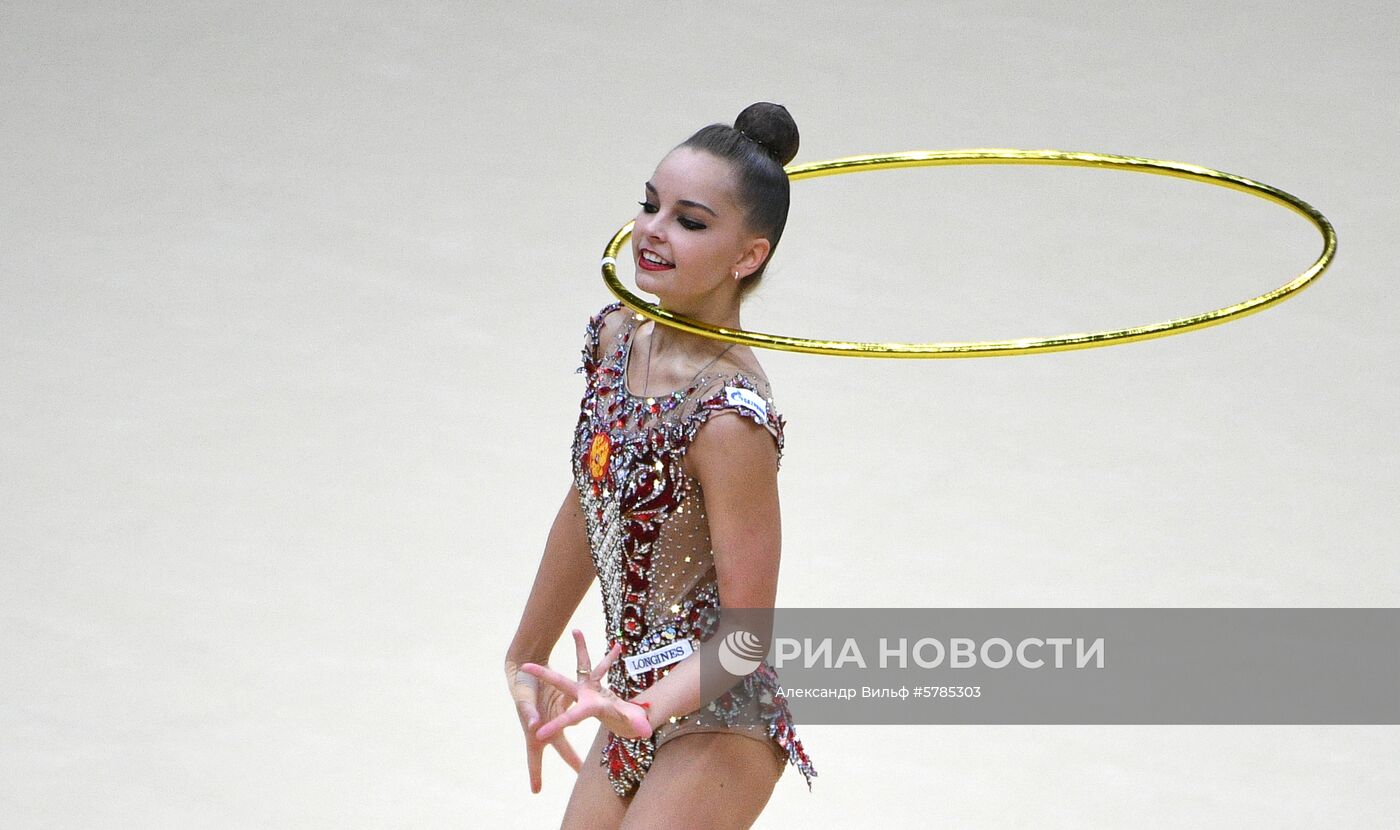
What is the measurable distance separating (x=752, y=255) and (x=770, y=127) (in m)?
0.17

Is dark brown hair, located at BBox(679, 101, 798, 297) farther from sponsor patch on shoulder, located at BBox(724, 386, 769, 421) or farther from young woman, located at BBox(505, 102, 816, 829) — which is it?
sponsor patch on shoulder, located at BBox(724, 386, 769, 421)

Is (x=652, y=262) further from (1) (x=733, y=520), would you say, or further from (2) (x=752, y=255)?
(1) (x=733, y=520)

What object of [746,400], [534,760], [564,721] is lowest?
[564,721]

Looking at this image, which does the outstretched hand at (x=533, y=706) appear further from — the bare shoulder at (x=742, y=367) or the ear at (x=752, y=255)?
the ear at (x=752, y=255)

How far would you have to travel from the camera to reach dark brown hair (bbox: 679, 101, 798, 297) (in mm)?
2693

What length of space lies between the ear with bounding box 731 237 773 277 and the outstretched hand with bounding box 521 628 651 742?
0.55 meters

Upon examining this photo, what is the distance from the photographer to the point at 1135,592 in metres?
A: 5.11

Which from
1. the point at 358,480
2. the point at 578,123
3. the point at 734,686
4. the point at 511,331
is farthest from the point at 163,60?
the point at 734,686

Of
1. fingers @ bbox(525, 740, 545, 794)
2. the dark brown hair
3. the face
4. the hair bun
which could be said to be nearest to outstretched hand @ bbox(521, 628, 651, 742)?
fingers @ bbox(525, 740, 545, 794)

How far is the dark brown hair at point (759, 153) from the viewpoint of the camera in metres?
2.69

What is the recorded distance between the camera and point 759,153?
272 centimetres

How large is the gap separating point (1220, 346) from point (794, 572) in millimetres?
1856

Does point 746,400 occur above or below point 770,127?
below

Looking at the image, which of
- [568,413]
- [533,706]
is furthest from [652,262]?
[568,413]
